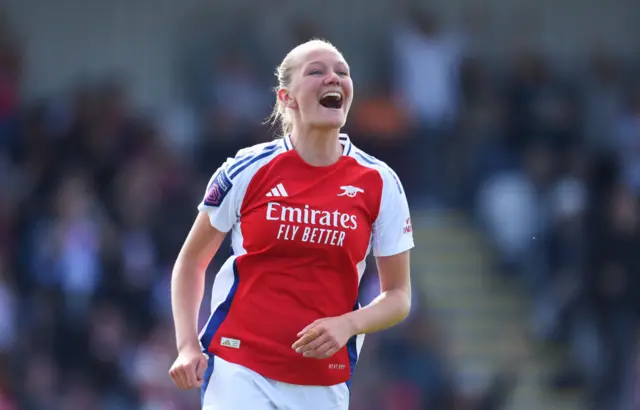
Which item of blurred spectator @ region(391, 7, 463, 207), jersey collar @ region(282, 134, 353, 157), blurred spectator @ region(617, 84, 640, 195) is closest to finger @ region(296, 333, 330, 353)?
jersey collar @ region(282, 134, 353, 157)

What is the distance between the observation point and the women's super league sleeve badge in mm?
4559

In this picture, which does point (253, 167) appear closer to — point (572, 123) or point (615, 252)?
point (615, 252)

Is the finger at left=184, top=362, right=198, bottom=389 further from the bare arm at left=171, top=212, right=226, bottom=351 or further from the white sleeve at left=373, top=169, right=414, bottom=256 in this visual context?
the white sleeve at left=373, top=169, right=414, bottom=256

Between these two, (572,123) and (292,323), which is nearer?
(292,323)

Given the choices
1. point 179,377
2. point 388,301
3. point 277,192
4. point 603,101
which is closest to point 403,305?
point 388,301

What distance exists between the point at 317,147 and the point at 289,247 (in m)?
0.41

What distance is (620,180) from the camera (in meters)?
12.1

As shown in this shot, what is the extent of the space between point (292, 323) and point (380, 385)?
5.78 m

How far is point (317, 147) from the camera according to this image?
466cm

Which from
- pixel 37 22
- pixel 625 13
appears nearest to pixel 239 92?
pixel 37 22

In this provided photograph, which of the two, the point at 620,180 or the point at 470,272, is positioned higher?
the point at 620,180

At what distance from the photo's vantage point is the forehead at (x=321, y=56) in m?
4.59

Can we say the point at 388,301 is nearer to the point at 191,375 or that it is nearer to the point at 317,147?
the point at 317,147

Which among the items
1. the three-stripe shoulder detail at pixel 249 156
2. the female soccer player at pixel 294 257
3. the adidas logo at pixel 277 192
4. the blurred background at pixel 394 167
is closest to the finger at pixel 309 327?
the female soccer player at pixel 294 257
